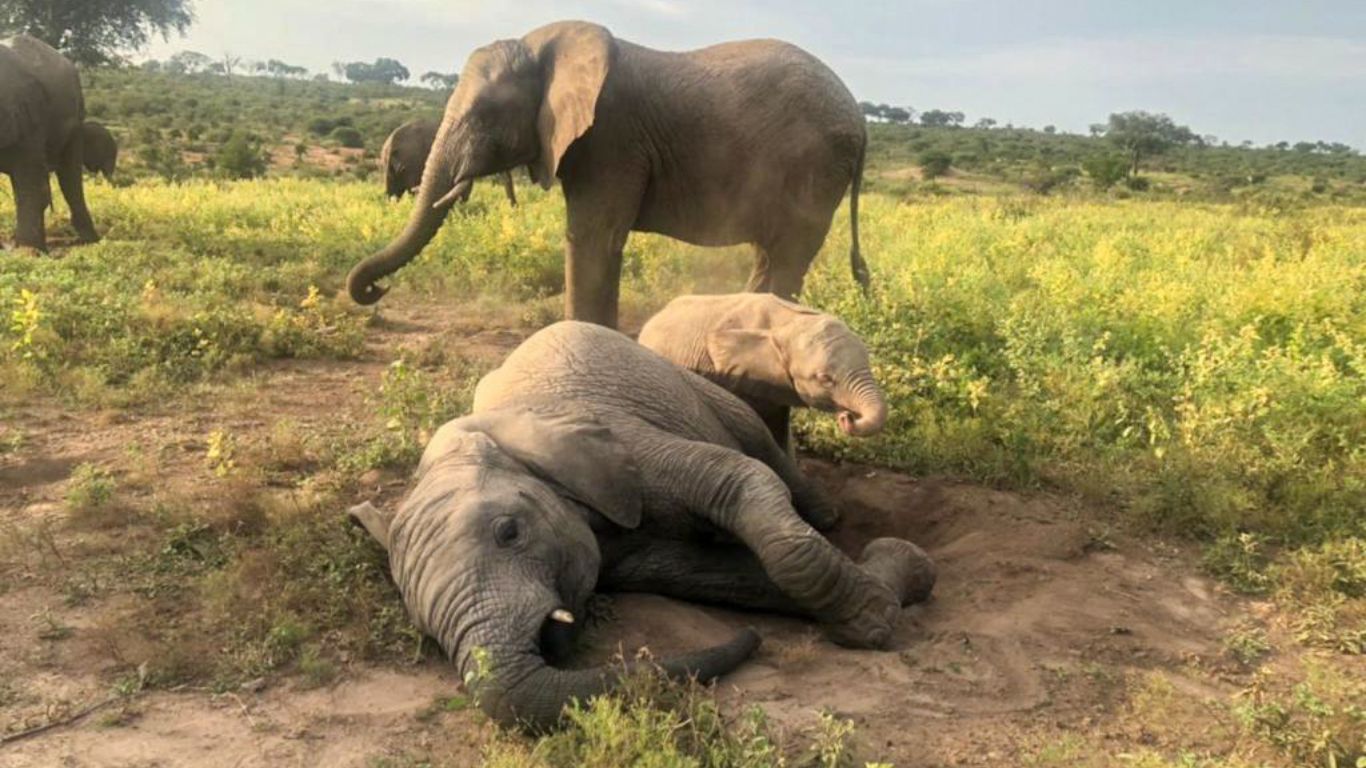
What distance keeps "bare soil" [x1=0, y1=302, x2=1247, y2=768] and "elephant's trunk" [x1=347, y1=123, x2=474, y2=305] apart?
2.25 metres

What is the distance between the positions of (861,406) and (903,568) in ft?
2.34

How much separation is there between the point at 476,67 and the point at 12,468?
3.66 m

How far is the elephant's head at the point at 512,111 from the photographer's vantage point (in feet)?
23.2

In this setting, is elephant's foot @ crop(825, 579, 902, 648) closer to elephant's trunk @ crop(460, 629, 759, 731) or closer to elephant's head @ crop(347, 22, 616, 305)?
elephant's trunk @ crop(460, 629, 759, 731)

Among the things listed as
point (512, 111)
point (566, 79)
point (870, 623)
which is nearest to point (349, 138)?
point (512, 111)

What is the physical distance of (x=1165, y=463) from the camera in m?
5.50

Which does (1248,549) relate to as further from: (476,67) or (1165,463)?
(476,67)

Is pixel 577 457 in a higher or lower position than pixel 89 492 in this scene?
higher

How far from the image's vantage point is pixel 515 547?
353cm

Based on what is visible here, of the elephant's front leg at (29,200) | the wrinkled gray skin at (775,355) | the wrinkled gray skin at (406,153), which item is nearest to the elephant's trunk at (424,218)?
the wrinkled gray skin at (775,355)

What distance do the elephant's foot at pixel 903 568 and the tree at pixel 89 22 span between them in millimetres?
25961

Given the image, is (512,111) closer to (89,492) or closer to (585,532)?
(89,492)

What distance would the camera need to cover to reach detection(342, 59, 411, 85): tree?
11269cm

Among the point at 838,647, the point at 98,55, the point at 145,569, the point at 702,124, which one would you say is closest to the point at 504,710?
the point at 838,647
